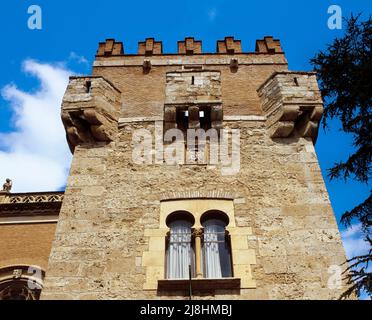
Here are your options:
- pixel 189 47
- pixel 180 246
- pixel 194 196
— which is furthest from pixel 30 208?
pixel 180 246

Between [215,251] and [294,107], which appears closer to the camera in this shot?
[215,251]

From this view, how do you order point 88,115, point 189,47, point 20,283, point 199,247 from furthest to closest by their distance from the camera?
point 189,47 < point 20,283 < point 88,115 < point 199,247

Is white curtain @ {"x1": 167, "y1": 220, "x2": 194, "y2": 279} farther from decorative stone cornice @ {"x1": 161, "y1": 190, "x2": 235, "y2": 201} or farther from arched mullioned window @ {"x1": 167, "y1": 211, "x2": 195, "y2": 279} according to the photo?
decorative stone cornice @ {"x1": 161, "y1": 190, "x2": 235, "y2": 201}

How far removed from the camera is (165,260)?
694 cm

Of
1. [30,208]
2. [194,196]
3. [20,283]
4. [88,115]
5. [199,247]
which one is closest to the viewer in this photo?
[199,247]

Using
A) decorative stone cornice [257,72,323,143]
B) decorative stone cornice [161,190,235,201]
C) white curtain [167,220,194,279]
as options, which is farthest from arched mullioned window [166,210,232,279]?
decorative stone cornice [257,72,323,143]

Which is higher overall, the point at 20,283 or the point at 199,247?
the point at 20,283

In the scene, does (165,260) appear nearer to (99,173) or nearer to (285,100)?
(99,173)

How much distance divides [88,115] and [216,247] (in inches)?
152

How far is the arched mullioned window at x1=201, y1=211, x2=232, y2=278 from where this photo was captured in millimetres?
6848

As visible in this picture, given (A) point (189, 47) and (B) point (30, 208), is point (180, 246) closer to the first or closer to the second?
(A) point (189, 47)

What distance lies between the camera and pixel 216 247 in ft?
23.3

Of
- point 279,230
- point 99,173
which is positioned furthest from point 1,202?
point 279,230
